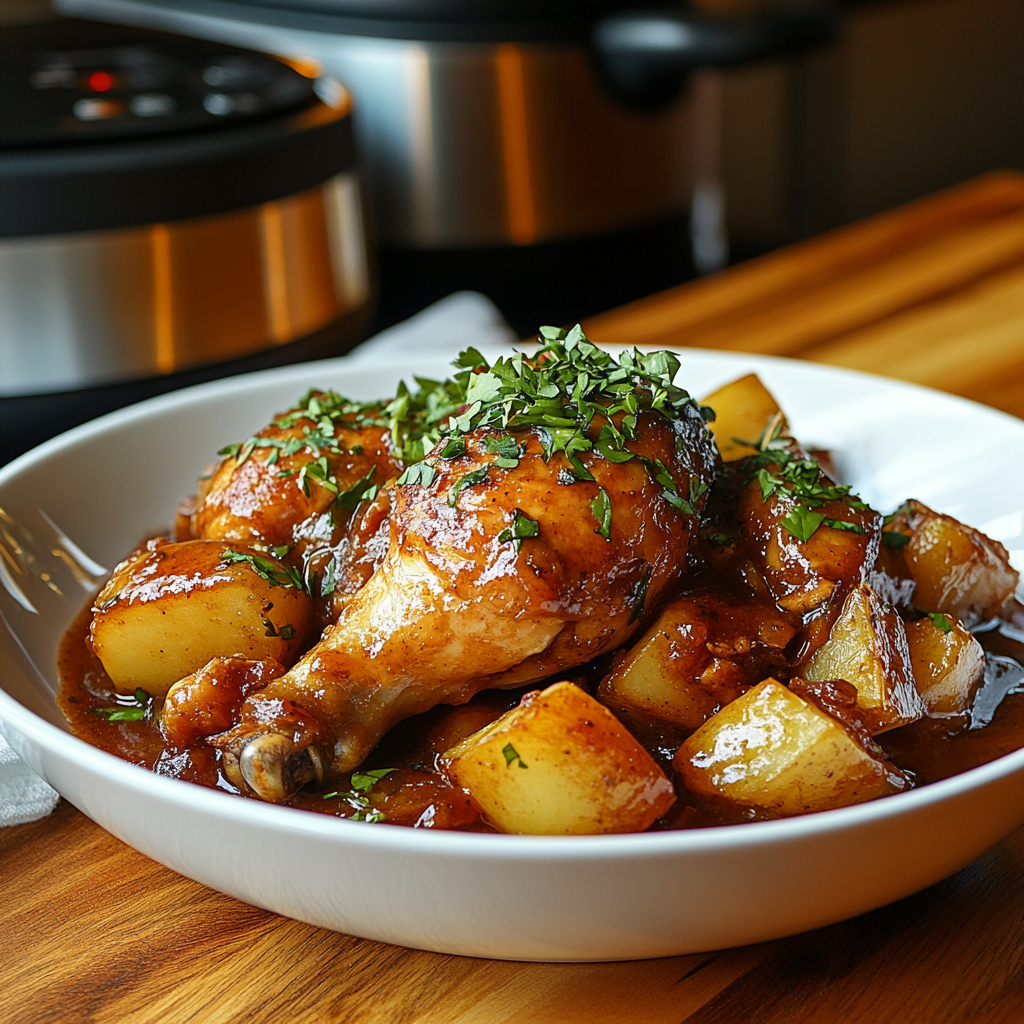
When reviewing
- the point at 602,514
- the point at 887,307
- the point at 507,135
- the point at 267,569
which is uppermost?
the point at 602,514

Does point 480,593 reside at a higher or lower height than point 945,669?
higher

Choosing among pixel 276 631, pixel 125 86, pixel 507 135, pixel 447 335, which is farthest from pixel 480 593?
pixel 507 135

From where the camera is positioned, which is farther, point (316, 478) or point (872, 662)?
point (316, 478)

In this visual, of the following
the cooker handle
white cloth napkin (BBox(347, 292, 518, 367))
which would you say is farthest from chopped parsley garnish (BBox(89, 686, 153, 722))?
the cooker handle

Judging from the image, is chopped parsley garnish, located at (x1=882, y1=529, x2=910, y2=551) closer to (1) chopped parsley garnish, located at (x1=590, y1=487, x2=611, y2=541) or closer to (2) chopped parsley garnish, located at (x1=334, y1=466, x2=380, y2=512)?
(1) chopped parsley garnish, located at (x1=590, y1=487, x2=611, y2=541)

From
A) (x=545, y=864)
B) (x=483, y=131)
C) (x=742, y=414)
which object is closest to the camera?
(x=545, y=864)

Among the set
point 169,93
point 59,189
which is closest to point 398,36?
point 169,93

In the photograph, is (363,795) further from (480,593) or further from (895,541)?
(895,541)
